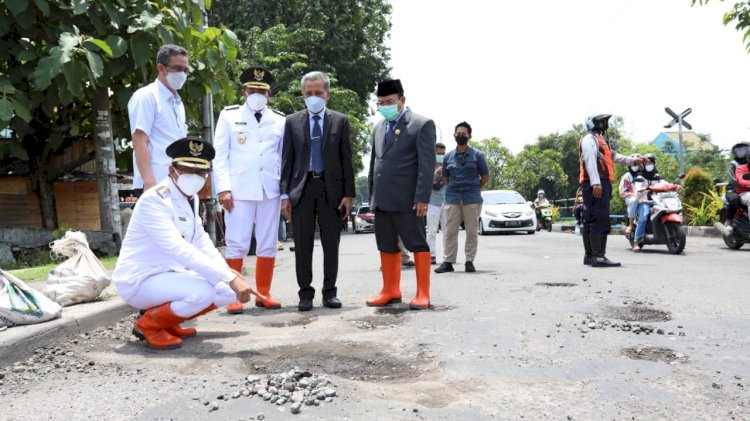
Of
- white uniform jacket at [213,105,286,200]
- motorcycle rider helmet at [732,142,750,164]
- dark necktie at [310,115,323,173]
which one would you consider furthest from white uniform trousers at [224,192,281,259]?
motorcycle rider helmet at [732,142,750,164]

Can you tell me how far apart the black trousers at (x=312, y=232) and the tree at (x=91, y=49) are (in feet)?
9.25

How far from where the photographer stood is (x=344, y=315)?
5.23 m

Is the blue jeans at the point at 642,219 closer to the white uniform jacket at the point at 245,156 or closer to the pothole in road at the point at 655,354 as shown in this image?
the white uniform jacket at the point at 245,156

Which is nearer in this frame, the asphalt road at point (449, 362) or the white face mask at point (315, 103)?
the asphalt road at point (449, 362)

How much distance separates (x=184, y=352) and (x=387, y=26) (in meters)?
27.4

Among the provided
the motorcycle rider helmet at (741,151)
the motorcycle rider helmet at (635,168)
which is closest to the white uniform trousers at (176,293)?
the motorcycle rider helmet at (635,168)

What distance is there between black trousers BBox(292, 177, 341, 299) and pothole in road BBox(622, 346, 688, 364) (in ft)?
8.72

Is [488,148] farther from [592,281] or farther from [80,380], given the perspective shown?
[80,380]

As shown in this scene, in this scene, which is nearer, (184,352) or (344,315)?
Result: (184,352)

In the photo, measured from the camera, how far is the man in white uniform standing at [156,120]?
471 centimetres

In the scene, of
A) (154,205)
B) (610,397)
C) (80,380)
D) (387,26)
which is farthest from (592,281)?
(387,26)

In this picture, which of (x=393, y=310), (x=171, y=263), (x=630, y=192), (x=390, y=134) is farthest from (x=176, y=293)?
(x=630, y=192)

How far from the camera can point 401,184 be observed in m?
5.63

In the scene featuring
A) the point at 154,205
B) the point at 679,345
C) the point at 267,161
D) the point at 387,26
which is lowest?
the point at 679,345
